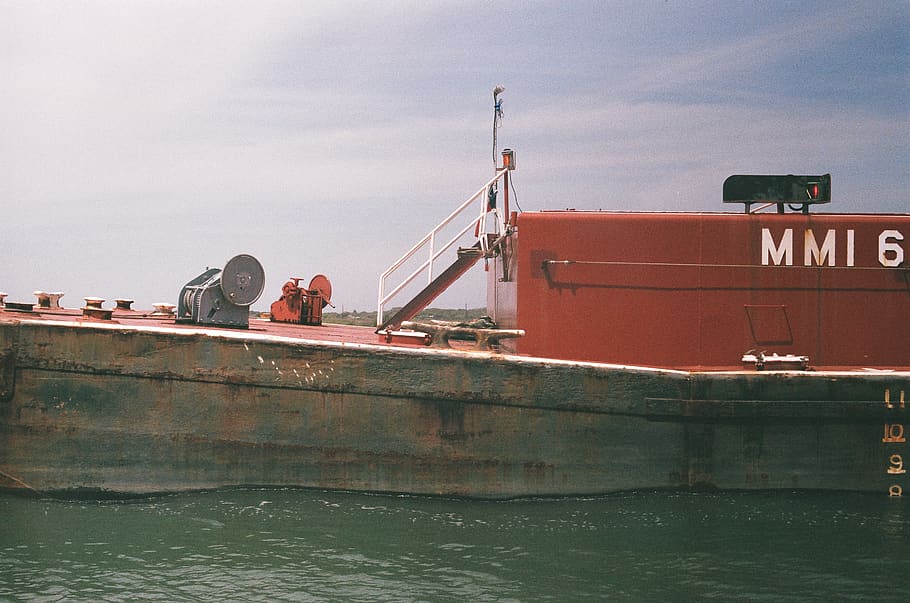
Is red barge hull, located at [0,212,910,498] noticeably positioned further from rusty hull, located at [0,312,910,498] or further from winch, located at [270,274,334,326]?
winch, located at [270,274,334,326]

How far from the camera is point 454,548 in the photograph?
26.1 feet

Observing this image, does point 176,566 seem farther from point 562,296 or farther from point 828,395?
point 828,395

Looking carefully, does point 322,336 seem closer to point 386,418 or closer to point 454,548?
point 386,418

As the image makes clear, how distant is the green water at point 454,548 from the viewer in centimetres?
699

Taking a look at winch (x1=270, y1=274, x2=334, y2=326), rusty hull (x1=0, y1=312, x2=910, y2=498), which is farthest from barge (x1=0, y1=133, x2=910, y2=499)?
winch (x1=270, y1=274, x2=334, y2=326)

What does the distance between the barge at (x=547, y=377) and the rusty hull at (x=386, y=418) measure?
0.08ft

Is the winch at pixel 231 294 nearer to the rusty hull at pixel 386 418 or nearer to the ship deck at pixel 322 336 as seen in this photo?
the ship deck at pixel 322 336

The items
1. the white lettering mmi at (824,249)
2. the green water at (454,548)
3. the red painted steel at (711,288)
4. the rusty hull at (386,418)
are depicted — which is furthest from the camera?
the white lettering mmi at (824,249)

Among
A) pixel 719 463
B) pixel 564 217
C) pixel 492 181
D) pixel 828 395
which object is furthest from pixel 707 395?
pixel 492 181

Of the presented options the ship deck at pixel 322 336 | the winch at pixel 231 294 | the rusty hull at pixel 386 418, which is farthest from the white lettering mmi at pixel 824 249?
the winch at pixel 231 294

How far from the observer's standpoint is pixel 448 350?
32.2 feet

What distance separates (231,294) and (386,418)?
2624 mm

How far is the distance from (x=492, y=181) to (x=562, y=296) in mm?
1814

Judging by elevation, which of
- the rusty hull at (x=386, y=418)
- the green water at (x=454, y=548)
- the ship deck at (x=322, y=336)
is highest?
the ship deck at (x=322, y=336)
